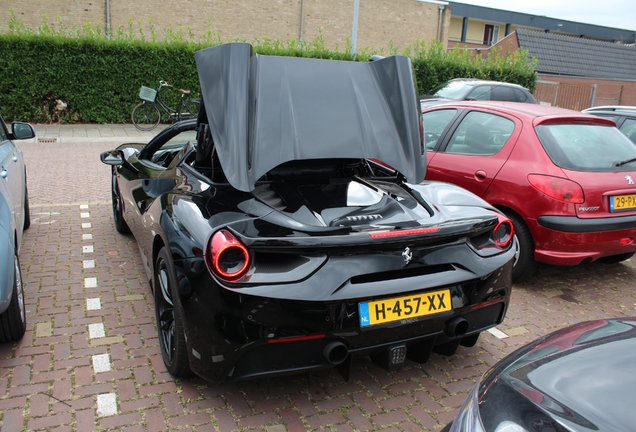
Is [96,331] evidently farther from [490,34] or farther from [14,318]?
[490,34]

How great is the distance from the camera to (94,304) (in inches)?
153

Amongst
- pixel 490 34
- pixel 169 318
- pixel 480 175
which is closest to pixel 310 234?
pixel 169 318

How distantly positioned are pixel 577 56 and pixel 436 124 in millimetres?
32963

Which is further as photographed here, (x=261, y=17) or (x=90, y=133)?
(x=261, y=17)

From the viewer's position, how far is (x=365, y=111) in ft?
10.7

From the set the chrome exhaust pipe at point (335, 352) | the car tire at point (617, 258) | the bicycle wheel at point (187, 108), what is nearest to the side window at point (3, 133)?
the chrome exhaust pipe at point (335, 352)

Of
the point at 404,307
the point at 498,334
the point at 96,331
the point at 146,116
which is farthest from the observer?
the point at 146,116

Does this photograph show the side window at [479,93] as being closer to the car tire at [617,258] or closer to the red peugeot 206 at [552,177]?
the red peugeot 206 at [552,177]

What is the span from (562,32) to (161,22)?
42673mm

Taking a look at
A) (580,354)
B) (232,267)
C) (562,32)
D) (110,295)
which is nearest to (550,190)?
(580,354)

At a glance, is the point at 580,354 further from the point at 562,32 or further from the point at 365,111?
the point at 562,32

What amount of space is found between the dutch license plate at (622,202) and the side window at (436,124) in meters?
1.78

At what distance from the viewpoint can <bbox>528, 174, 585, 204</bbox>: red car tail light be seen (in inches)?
165

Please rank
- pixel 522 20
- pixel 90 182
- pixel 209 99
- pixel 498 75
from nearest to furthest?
1. pixel 209 99
2. pixel 90 182
3. pixel 498 75
4. pixel 522 20
